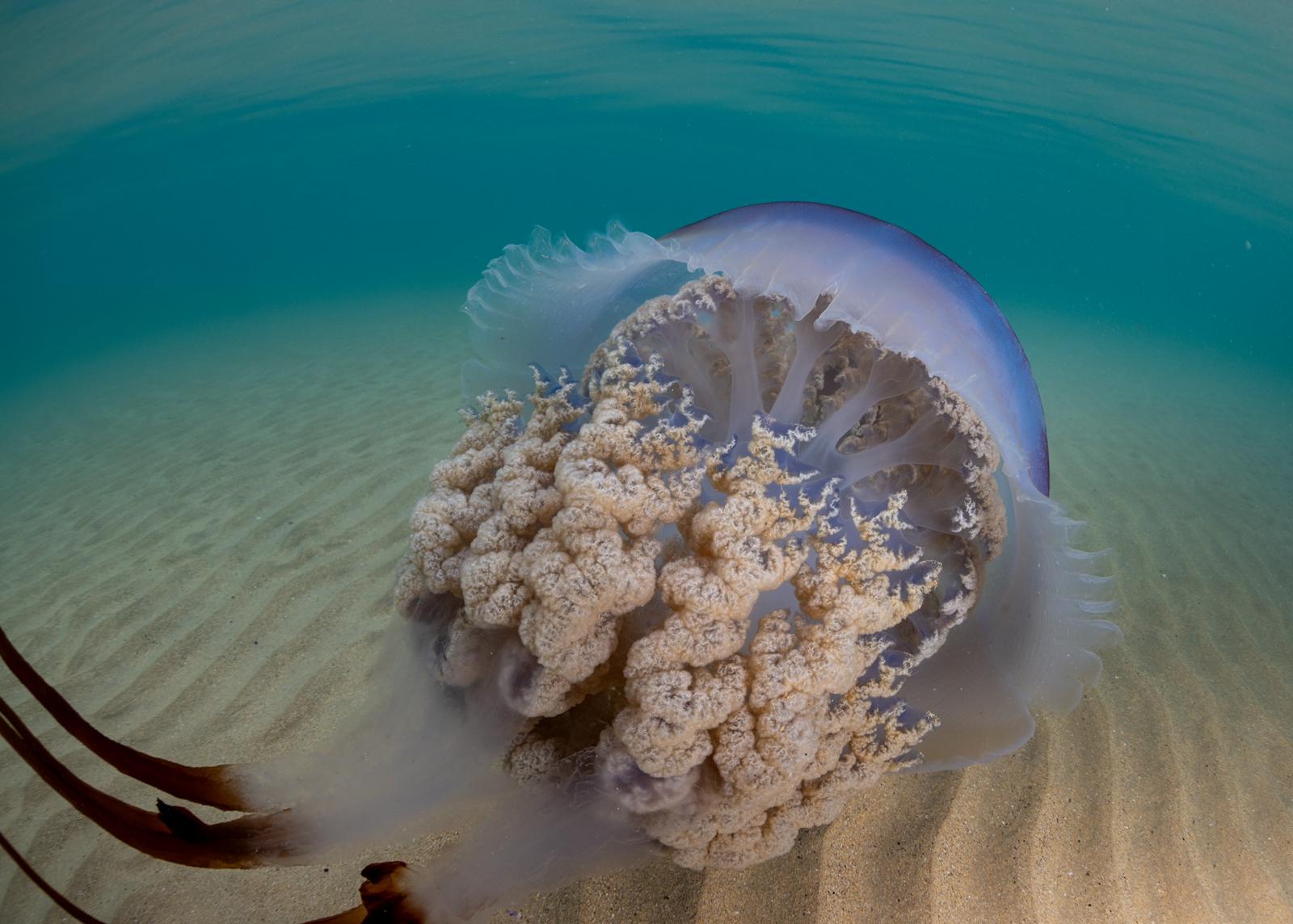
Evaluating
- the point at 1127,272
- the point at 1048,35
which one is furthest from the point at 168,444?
the point at 1127,272

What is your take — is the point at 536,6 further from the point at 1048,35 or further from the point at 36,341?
the point at 36,341

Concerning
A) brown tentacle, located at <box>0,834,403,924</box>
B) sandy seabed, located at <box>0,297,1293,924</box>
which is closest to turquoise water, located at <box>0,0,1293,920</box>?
sandy seabed, located at <box>0,297,1293,924</box>

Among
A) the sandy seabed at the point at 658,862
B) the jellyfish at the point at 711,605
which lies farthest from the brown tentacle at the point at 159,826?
the sandy seabed at the point at 658,862

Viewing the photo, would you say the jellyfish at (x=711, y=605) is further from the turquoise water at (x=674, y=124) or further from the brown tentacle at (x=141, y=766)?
the turquoise water at (x=674, y=124)

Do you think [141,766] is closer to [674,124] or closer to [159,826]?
[159,826]

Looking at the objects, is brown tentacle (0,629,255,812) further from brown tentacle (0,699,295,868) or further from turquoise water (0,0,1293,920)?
turquoise water (0,0,1293,920)

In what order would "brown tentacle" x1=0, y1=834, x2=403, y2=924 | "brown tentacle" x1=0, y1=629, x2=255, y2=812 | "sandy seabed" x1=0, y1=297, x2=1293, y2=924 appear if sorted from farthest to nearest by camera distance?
"sandy seabed" x1=0, y1=297, x2=1293, y2=924, "brown tentacle" x1=0, y1=834, x2=403, y2=924, "brown tentacle" x1=0, y1=629, x2=255, y2=812

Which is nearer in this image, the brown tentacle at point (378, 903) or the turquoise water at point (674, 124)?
the brown tentacle at point (378, 903)
